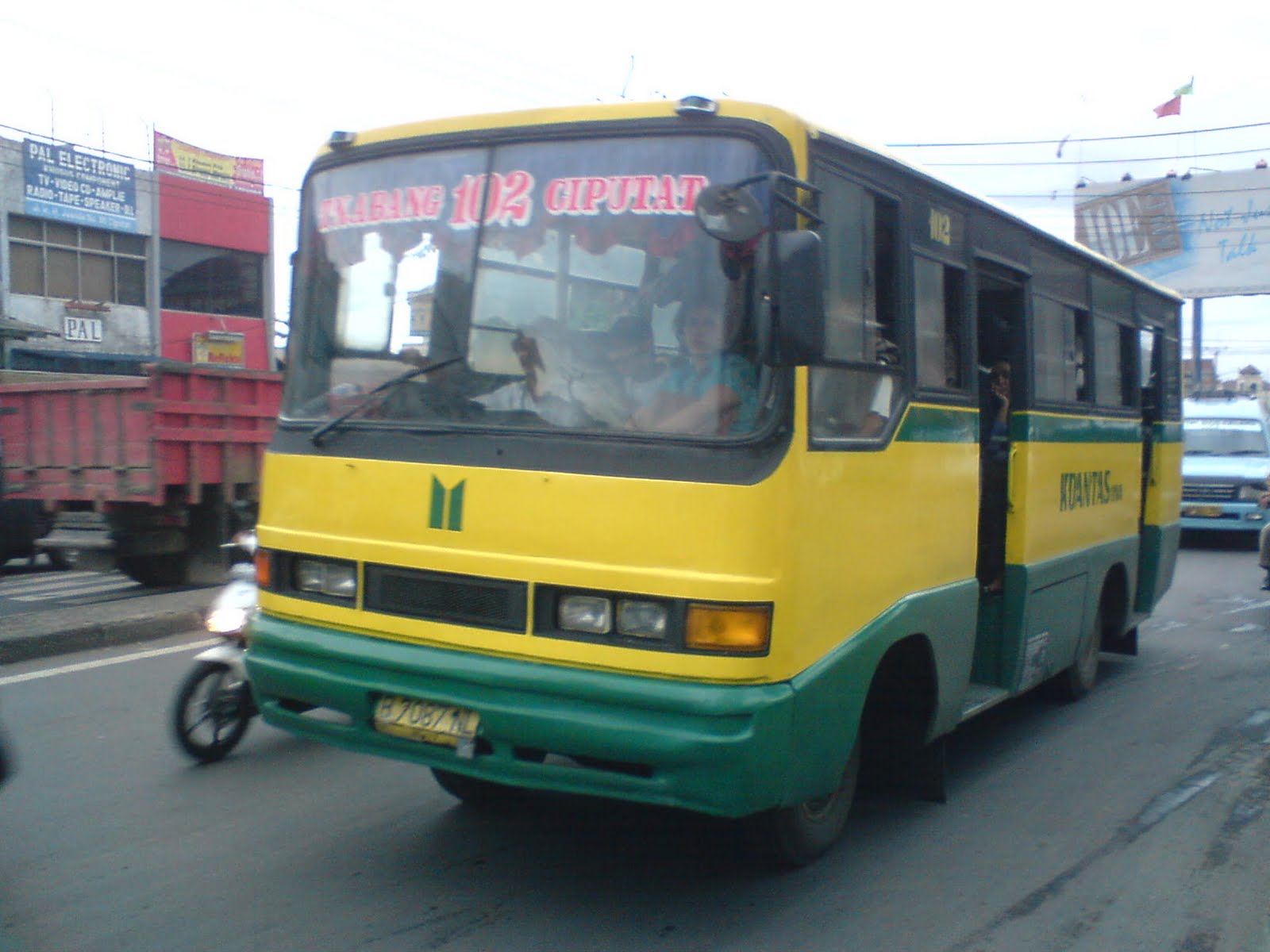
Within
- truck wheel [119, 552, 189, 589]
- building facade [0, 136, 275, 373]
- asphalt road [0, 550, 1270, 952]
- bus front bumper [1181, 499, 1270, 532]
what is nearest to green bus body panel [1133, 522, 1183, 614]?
asphalt road [0, 550, 1270, 952]

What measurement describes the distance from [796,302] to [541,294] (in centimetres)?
90

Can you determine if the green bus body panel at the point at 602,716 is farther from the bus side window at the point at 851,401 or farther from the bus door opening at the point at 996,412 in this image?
the bus door opening at the point at 996,412

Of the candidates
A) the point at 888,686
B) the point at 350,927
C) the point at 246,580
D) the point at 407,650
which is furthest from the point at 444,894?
the point at 246,580

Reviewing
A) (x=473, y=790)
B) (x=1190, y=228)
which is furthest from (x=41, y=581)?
(x=1190, y=228)

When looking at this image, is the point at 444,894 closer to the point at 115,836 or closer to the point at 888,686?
the point at 115,836

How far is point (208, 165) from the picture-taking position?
3098 centimetres

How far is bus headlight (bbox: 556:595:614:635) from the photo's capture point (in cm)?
385

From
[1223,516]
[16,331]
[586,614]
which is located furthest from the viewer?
[16,331]

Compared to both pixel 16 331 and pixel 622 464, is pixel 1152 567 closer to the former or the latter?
pixel 622 464

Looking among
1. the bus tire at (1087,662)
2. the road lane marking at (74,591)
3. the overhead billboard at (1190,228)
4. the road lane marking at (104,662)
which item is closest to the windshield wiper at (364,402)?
the road lane marking at (104,662)

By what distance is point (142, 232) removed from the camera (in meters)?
29.2

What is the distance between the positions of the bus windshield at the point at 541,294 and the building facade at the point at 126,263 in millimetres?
21747

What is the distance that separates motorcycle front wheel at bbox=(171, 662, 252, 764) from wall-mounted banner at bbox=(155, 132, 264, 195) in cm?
2645

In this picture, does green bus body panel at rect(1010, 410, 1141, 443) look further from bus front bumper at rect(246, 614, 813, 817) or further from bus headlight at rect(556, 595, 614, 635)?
bus headlight at rect(556, 595, 614, 635)
